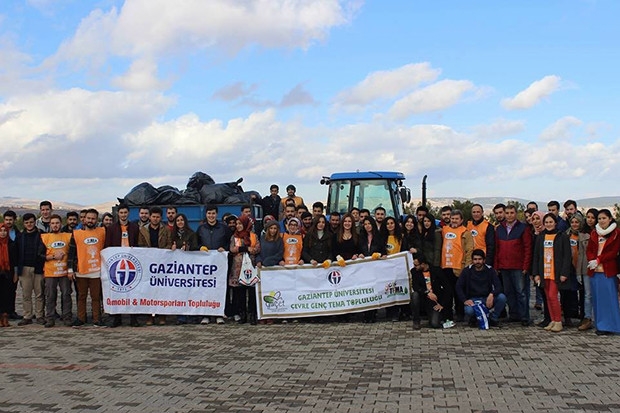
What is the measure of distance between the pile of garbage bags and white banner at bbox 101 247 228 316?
14.7 feet

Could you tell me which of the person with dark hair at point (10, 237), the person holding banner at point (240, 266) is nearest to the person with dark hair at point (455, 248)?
the person holding banner at point (240, 266)

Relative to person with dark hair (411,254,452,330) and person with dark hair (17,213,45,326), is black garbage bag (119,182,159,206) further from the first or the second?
person with dark hair (411,254,452,330)

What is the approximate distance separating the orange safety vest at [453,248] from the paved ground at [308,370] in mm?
1025

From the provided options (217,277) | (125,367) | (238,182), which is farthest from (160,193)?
(125,367)

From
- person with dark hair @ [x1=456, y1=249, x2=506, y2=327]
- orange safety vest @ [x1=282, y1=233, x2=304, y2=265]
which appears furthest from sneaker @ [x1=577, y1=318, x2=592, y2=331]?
orange safety vest @ [x1=282, y1=233, x2=304, y2=265]

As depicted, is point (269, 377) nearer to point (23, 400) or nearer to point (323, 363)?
point (323, 363)

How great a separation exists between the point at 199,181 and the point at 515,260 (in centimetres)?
918

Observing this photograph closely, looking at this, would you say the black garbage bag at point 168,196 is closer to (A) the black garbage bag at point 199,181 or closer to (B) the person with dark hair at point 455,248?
(A) the black garbage bag at point 199,181

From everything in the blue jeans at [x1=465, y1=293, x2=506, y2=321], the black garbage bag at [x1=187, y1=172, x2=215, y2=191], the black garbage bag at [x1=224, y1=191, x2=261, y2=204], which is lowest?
the blue jeans at [x1=465, y1=293, x2=506, y2=321]

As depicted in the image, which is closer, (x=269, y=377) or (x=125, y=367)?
(x=269, y=377)

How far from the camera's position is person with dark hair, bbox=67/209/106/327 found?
12.2 metres

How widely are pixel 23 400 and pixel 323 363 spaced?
11.0ft

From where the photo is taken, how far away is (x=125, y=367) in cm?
881

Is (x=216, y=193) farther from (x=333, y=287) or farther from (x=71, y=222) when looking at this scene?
(x=333, y=287)
